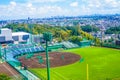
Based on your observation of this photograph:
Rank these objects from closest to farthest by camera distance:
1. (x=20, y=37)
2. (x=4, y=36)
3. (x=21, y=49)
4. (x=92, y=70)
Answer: (x=92, y=70) → (x=21, y=49) → (x=4, y=36) → (x=20, y=37)

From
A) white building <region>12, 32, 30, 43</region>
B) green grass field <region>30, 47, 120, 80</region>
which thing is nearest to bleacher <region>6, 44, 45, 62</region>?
green grass field <region>30, 47, 120, 80</region>

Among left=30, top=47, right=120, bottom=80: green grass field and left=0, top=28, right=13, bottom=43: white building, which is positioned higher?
left=0, top=28, right=13, bottom=43: white building

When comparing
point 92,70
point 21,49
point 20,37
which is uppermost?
point 20,37

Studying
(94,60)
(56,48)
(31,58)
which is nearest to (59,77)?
(94,60)

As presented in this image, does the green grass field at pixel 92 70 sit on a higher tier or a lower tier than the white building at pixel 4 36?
lower

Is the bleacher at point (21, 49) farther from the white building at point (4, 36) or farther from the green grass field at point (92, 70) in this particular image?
the white building at point (4, 36)

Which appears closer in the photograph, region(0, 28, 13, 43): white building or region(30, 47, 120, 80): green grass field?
region(30, 47, 120, 80): green grass field

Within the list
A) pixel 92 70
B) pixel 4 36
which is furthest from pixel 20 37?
pixel 92 70

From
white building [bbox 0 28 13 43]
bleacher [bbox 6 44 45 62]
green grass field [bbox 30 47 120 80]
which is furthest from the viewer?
white building [bbox 0 28 13 43]

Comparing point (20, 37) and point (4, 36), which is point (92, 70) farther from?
point (20, 37)

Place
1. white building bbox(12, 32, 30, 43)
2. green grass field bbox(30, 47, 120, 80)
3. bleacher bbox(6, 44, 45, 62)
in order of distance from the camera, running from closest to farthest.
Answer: green grass field bbox(30, 47, 120, 80)
bleacher bbox(6, 44, 45, 62)
white building bbox(12, 32, 30, 43)

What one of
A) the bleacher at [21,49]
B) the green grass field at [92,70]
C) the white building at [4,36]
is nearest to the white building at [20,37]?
the white building at [4,36]

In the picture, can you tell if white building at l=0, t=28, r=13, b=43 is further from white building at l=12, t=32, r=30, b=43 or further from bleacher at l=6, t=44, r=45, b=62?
bleacher at l=6, t=44, r=45, b=62
